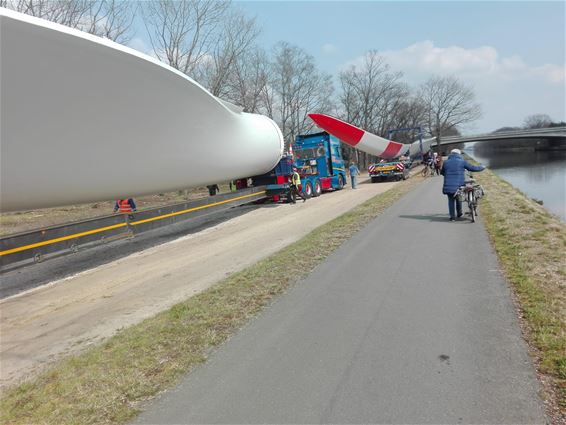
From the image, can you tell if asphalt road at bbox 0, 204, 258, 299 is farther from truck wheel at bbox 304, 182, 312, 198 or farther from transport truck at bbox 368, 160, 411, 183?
transport truck at bbox 368, 160, 411, 183

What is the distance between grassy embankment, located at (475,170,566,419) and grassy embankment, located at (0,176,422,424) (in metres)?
2.72

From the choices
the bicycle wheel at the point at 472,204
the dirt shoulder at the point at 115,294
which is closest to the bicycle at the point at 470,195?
the bicycle wheel at the point at 472,204

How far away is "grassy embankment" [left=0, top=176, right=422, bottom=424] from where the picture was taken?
307 centimetres

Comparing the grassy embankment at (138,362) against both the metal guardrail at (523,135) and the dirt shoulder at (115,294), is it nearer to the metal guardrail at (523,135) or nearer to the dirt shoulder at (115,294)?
the dirt shoulder at (115,294)

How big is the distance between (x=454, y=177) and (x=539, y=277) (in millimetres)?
4985

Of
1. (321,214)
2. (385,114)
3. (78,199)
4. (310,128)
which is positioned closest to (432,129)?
(385,114)

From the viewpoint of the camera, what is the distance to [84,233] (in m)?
7.56

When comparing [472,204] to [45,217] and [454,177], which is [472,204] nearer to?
[454,177]

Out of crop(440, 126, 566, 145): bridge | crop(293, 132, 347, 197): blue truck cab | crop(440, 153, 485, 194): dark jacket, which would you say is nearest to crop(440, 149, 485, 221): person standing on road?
crop(440, 153, 485, 194): dark jacket

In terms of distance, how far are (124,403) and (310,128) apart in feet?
175

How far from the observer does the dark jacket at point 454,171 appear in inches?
379

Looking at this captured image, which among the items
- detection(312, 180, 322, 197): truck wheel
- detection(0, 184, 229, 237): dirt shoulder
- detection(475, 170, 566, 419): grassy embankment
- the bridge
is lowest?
detection(475, 170, 566, 419): grassy embankment

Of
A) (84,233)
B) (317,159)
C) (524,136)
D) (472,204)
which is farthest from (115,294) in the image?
(524,136)

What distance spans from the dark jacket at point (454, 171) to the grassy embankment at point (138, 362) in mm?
5246
